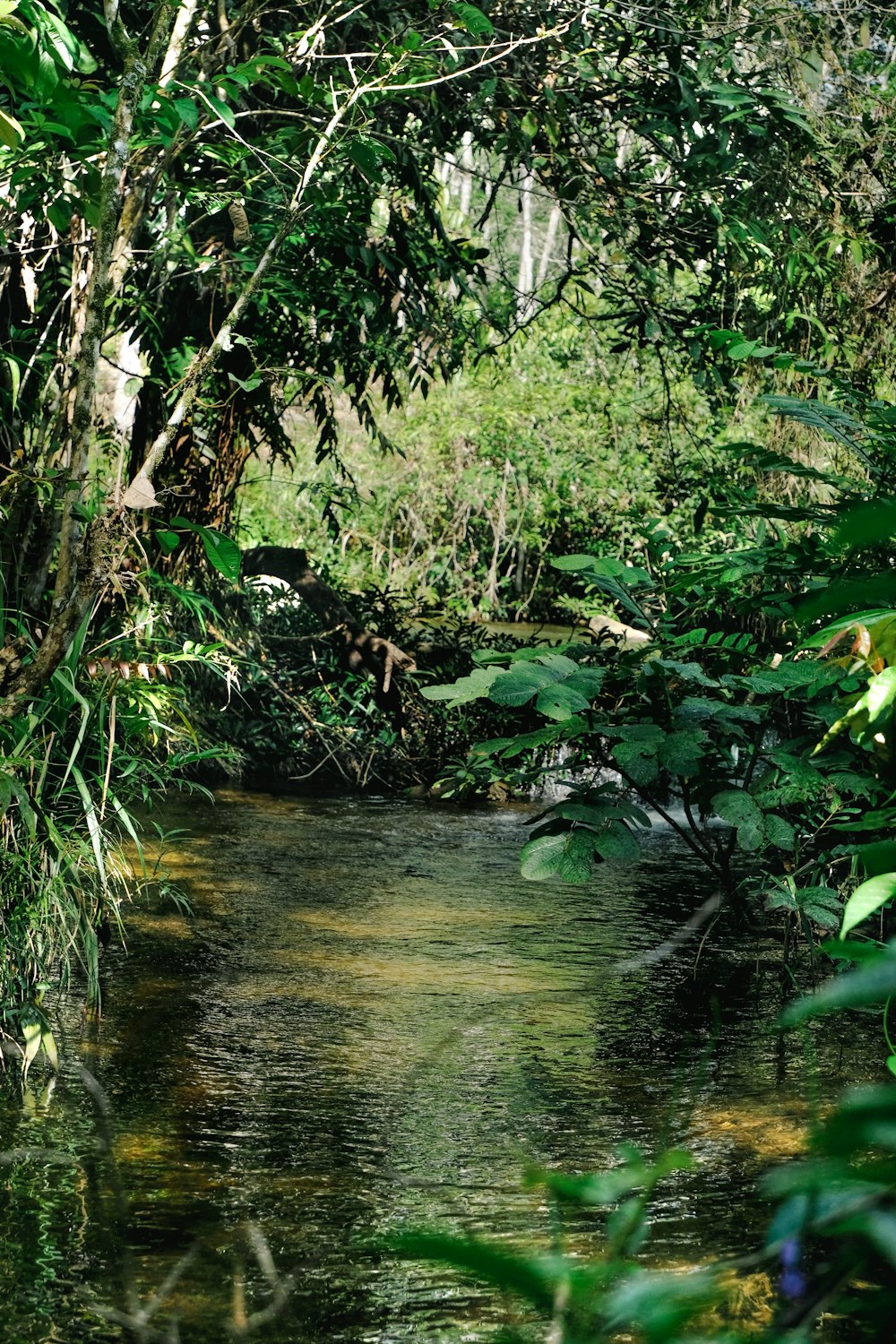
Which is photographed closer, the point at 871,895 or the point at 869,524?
the point at 869,524

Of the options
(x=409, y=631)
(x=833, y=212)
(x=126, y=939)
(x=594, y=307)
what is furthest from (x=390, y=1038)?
(x=594, y=307)

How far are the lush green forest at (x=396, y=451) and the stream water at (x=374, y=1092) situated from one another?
0.19 m

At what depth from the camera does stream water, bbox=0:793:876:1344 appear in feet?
9.55

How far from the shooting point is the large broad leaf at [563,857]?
3.96 m

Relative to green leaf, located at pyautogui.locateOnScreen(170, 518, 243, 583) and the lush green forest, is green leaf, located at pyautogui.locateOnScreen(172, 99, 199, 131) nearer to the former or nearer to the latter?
the lush green forest

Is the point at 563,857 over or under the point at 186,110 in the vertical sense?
under

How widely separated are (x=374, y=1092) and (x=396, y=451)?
21.5 feet

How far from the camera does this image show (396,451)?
390 inches

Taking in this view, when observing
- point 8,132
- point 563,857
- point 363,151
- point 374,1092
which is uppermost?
point 363,151

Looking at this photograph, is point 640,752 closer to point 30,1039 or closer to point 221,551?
point 221,551

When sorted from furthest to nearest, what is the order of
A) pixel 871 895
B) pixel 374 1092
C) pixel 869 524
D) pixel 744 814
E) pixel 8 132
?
pixel 744 814 → pixel 374 1092 → pixel 8 132 → pixel 871 895 → pixel 869 524

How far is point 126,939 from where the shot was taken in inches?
217

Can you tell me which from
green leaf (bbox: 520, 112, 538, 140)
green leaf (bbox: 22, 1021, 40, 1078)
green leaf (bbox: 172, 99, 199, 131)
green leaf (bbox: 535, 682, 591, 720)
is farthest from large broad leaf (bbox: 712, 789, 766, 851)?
green leaf (bbox: 520, 112, 538, 140)

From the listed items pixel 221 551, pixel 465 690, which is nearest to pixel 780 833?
pixel 465 690
